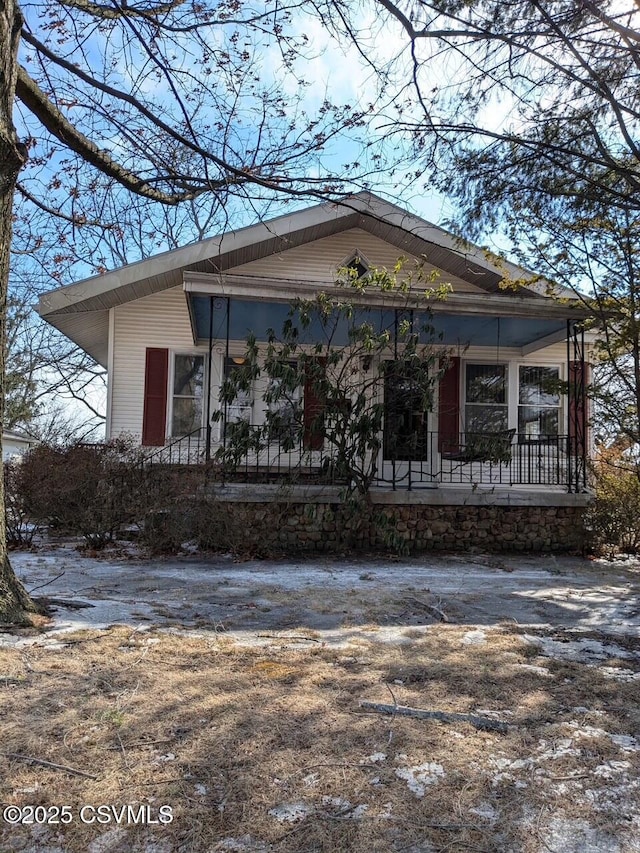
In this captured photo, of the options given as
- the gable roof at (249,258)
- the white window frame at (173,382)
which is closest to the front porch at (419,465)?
the white window frame at (173,382)

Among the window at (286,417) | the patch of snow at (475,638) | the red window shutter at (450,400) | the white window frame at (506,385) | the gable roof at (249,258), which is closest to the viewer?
the patch of snow at (475,638)

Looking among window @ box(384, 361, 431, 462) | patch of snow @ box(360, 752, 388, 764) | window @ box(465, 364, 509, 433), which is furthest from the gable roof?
patch of snow @ box(360, 752, 388, 764)

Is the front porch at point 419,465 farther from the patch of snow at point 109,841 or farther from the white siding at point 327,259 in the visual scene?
the patch of snow at point 109,841

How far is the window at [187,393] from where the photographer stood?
1177cm

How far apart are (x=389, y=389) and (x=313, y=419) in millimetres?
1563

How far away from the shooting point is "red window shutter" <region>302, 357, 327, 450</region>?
8242 mm

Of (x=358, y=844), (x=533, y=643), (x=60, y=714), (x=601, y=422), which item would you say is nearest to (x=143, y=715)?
(x=60, y=714)

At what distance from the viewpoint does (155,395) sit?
1160cm

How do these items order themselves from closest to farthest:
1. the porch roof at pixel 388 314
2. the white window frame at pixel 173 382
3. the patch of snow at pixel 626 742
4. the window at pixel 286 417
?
the patch of snow at pixel 626 742, the window at pixel 286 417, the porch roof at pixel 388 314, the white window frame at pixel 173 382

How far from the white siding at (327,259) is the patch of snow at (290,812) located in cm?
1026

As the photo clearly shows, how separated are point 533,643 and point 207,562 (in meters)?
4.64

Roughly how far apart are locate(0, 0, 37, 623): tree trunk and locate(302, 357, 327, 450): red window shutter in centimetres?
443

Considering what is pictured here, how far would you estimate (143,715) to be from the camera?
9.35ft

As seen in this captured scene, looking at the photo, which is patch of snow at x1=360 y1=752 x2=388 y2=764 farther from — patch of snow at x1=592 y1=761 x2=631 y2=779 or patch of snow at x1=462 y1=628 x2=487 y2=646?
patch of snow at x1=462 y1=628 x2=487 y2=646
